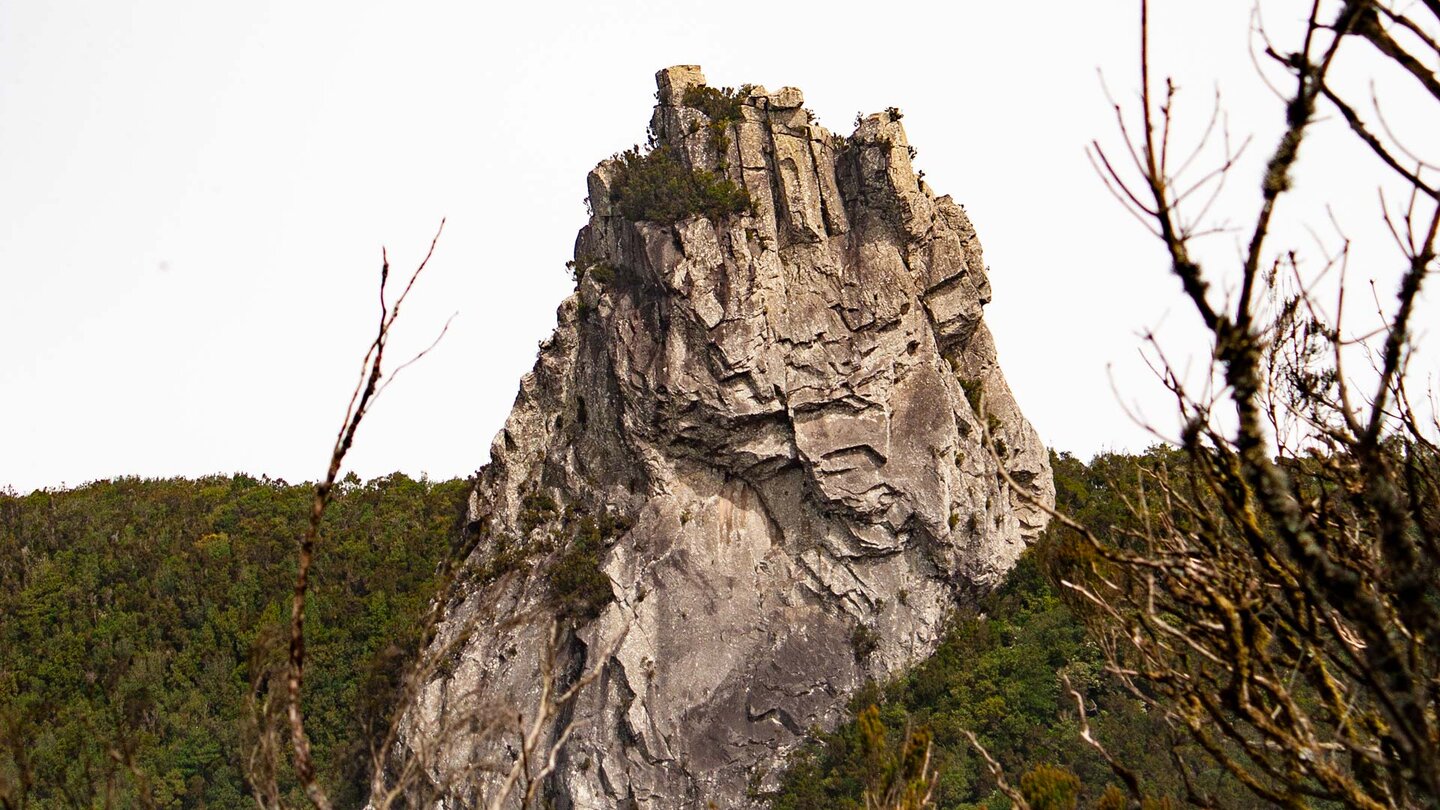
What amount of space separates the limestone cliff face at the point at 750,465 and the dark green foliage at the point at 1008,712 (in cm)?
97

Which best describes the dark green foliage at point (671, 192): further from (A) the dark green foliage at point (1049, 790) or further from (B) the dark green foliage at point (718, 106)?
(A) the dark green foliage at point (1049, 790)

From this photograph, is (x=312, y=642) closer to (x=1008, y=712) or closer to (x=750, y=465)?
(x=750, y=465)

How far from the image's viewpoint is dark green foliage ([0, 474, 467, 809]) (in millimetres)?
36344

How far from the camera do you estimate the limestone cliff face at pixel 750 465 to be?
1342 inches

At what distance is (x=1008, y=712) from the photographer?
32.3m

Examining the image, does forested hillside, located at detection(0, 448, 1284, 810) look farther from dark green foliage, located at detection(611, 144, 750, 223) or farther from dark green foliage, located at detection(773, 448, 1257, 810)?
dark green foliage, located at detection(611, 144, 750, 223)

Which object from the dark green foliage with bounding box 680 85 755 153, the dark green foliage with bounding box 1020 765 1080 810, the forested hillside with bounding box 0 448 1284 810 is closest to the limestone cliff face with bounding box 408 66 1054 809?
the dark green foliage with bounding box 680 85 755 153

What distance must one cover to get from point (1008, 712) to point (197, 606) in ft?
94.9

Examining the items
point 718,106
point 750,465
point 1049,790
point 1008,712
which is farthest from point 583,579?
point 1049,790

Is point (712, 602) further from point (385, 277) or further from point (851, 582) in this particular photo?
point (385, 277)

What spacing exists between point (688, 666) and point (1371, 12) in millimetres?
32109

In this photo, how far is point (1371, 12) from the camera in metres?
3.70

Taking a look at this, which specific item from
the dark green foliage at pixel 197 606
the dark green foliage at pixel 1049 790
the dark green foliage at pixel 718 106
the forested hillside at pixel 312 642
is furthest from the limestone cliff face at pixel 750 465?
the dark green foliage at pixel 1049 790

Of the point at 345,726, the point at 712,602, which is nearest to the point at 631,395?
the point at 712,602
